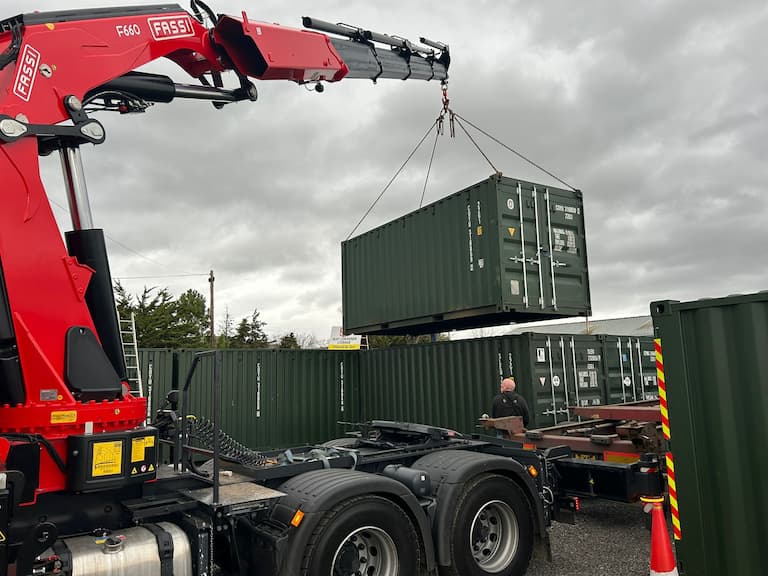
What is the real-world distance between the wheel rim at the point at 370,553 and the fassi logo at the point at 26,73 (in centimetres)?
388

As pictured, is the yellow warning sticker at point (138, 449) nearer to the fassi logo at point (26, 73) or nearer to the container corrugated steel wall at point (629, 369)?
the fassi logo at point (26, 73)

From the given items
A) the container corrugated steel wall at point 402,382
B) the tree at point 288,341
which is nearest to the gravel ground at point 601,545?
the container corrugated steel wall at point 402,382

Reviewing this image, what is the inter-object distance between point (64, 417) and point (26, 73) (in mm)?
2361

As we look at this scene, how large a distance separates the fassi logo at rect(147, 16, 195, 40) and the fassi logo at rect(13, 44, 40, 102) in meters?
1.13

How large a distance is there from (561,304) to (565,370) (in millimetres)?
1334

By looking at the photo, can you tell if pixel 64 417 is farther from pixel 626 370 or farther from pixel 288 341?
pixel 288 341

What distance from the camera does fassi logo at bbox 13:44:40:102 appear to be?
4.29m

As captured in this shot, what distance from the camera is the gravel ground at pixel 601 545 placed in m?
5.93

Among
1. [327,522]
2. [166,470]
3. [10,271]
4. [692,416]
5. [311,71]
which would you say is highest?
[311,71]

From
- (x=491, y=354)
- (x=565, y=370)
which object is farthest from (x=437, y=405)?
(x=565, y=370)

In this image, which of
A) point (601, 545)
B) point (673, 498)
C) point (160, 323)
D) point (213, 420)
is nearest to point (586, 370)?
point (601, 545)

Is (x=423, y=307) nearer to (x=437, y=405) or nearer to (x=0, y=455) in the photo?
(x=437, y=405)

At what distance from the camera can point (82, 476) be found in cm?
402

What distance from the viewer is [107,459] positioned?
4121 millimetres
